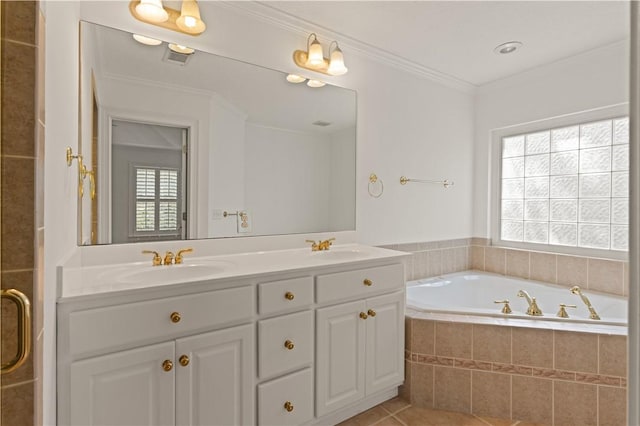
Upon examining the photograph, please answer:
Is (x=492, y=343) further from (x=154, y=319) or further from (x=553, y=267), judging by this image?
(x=154, y=319)

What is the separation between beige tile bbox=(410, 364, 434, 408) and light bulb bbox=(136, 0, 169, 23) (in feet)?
8.00

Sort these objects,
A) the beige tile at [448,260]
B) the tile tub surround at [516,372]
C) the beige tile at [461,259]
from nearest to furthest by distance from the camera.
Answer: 1. the tile tub surround at [516,372]
2. the beige tile at [448,260]
3. the beige tile at [461,259]

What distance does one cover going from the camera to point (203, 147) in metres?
1.98

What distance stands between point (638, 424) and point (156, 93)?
6.87 ft

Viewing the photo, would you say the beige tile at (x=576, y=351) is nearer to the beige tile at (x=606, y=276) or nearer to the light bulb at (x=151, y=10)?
the beige tile at (x=606, y=276)

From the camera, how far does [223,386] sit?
4.88 feet

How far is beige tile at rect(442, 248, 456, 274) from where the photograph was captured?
3180 mm

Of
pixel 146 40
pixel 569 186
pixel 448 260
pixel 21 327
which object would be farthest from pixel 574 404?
pixel 146 40

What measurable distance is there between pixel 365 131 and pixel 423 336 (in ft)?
4.87

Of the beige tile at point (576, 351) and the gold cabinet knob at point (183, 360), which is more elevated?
the gold cabinet knob at point (183, 360)

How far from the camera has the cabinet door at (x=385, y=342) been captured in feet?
6.53

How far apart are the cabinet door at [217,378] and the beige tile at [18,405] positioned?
631 mm

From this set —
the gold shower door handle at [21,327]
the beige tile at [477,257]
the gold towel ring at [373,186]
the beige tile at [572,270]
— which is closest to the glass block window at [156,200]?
the gold shower door handle at [21,327]

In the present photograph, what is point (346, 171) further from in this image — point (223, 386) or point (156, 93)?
point (223, 386)
